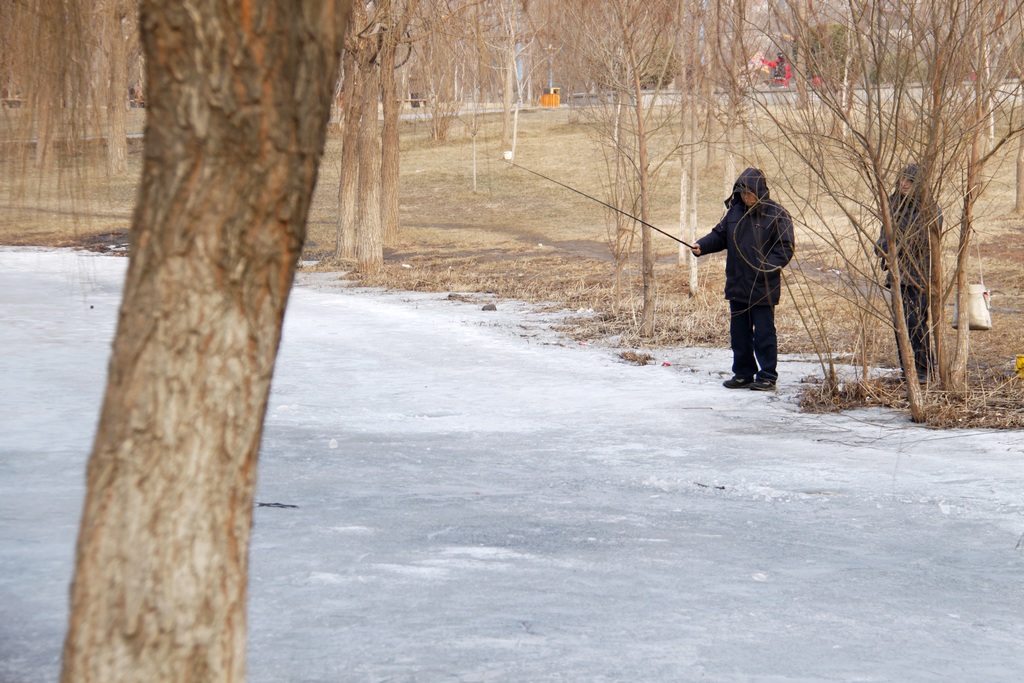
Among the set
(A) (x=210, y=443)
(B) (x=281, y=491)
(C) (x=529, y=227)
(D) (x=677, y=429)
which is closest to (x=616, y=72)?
(D) (x=677, y=429)

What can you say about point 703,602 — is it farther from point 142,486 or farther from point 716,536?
point 142,486

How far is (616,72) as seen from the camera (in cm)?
1130

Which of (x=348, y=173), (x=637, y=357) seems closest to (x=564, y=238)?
(x=348, y=173)

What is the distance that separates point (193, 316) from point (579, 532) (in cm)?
329

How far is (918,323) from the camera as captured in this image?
27.2 ft

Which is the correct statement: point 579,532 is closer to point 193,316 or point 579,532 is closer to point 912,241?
point 193,316

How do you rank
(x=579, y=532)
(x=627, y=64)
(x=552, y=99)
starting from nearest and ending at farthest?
(x=579, y=532), (x=627, y=64), (x=552, y=99)

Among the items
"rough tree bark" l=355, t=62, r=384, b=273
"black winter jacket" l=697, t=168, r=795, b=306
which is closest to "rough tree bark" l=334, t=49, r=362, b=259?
"rough tree bark" l=355, t=62, r=384, b=273

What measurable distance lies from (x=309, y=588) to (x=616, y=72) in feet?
26.3

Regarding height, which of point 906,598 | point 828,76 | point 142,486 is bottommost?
point 906,598

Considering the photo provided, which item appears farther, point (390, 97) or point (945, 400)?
point (390, 97)

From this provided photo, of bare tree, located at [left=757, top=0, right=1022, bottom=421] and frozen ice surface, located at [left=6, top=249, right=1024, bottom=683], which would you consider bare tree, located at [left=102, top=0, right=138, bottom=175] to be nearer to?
frozen ice surface, located at [left=6, top=249, right=1024, bottom=683]

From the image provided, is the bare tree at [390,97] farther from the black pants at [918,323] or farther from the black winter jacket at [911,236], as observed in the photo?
the black winter jacket at [911,236]

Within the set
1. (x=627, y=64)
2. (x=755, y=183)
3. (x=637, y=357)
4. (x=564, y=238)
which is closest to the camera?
(x=755, y=183)
